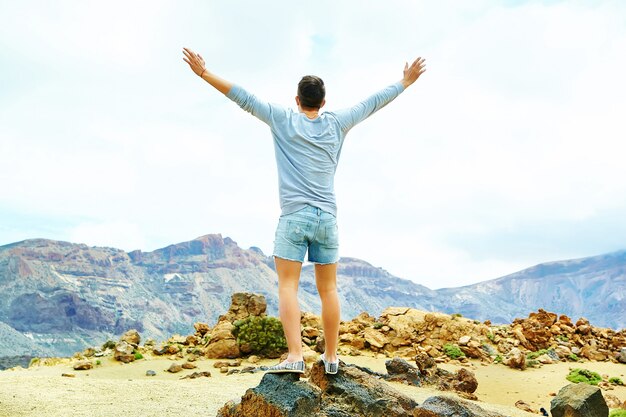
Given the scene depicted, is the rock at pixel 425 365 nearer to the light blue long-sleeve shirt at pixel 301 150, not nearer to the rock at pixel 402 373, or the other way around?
the rock at pixel 402 373

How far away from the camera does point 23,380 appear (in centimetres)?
1395

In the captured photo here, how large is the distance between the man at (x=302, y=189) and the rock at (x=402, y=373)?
6.95m

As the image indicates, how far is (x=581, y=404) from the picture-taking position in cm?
998

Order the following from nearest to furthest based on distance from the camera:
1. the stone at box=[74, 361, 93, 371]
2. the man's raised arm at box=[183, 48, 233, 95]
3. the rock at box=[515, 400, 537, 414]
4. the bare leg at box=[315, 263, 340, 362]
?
the man's raised arm at box=[183, 48, 233, 95] → the bare leg at box=[315, 263, 340, 362] → the rock at box=[515, 400, 537, 414] → the stone at box=[74, 361, 93, 371]

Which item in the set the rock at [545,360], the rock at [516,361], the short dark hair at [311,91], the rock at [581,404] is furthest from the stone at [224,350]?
the short dark hair at [311,91]

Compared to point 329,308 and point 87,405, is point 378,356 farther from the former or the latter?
point 329,308

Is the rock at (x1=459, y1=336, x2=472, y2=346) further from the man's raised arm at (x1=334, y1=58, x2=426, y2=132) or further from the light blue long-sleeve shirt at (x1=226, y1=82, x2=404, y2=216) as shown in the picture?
the light blue long-sleeve shirt at (x1=226, y1=82, x2=404, y2=216)

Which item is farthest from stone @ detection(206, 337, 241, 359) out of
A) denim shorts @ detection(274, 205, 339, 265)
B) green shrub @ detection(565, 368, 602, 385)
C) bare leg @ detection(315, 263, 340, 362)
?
denim shorts @ detection(274, 205, 339, 265)

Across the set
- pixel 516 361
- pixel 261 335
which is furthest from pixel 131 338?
pixel 516 361

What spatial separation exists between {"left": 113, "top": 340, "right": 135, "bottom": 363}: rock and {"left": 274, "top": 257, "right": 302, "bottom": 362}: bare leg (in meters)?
14.5

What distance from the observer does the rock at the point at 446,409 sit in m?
7.97

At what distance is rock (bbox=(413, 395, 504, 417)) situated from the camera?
7969 mm

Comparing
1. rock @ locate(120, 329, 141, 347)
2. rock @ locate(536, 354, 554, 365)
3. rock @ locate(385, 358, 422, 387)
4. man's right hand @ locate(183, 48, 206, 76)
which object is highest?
man's right hand @ locate(183, 48, 206, 76)

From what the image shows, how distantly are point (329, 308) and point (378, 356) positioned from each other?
42.0 ft
